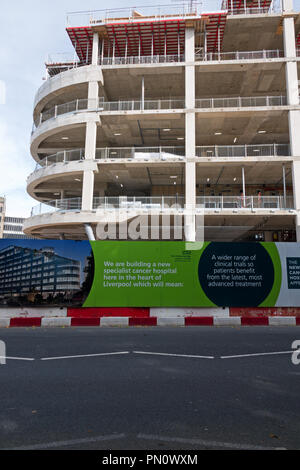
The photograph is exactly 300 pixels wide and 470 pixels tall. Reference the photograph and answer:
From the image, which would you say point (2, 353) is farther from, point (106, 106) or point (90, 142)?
point (106, 106)

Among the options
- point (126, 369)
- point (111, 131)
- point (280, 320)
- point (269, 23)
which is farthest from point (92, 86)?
point (126, 369)

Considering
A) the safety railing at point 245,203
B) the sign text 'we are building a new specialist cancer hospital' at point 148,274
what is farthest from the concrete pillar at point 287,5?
the sign text 'we are building a new specialist cancer hospital' at point 148,274

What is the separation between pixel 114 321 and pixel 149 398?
7.15m

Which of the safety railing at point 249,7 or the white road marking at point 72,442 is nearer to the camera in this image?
the white road marking at point 72,442

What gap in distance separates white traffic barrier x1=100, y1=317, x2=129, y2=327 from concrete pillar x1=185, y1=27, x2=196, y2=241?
1245 cm

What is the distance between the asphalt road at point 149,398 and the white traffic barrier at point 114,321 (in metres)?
3.81

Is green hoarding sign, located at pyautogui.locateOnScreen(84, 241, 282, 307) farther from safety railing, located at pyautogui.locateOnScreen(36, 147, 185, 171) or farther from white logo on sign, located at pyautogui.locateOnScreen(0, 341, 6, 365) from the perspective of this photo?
safety railing, located at pyautogui.locateOnScreen(36, 147, 185, 171)

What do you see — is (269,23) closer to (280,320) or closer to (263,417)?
(280,320)

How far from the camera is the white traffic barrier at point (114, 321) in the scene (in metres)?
10.8

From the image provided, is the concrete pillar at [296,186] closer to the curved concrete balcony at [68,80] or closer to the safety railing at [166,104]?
the safety railing at [166,104]

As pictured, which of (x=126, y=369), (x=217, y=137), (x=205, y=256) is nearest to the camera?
(x=126, y=369)

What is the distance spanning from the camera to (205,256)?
1193 centimetres

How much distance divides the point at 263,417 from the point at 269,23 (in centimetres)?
2989

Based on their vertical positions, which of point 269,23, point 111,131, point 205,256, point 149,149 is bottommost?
point 205,256
